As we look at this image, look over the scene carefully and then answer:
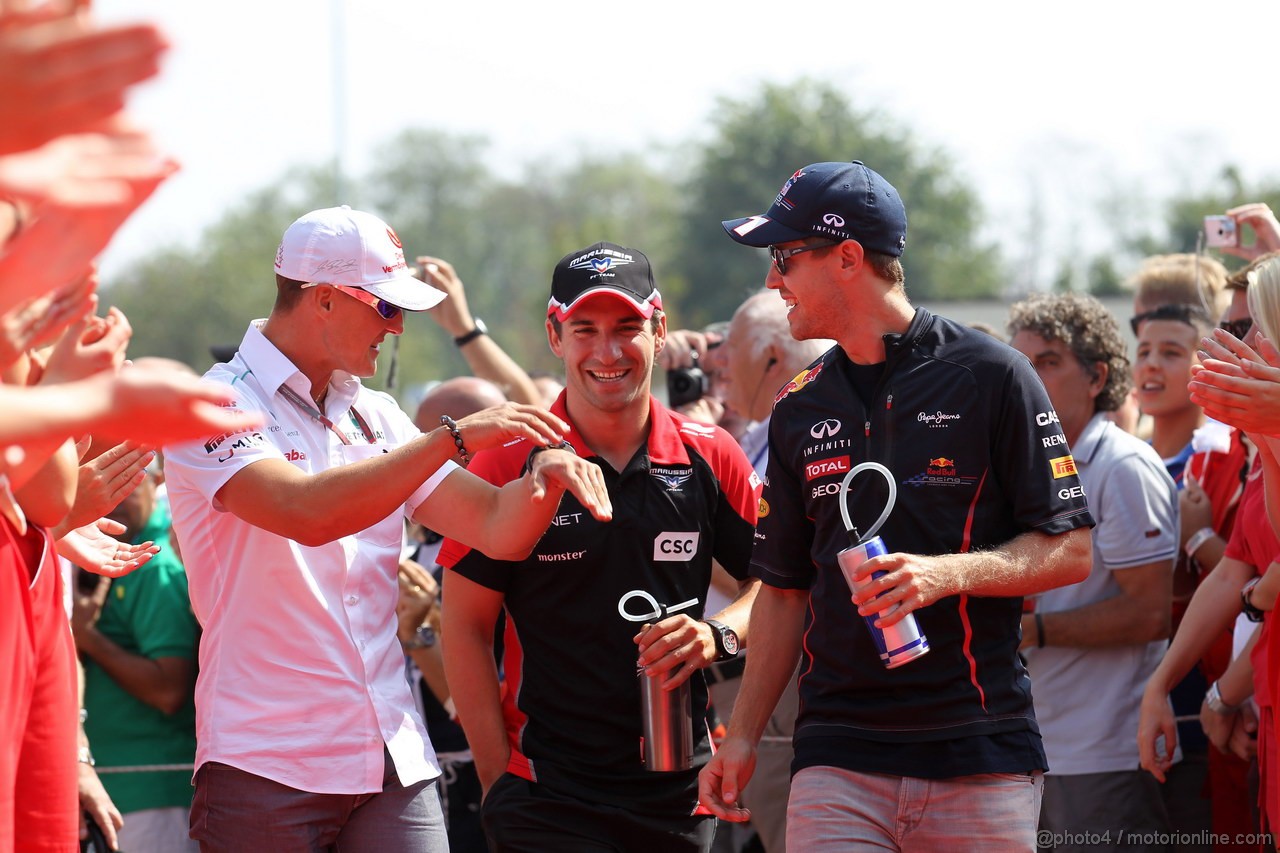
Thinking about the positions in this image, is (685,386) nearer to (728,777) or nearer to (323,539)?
(728,777)

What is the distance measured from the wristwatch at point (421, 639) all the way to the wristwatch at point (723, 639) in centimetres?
190

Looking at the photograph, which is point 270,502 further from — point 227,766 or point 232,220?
point 232,220

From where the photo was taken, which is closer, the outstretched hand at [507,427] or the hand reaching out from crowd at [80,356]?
the hand reaching out from crowd at [80,356]

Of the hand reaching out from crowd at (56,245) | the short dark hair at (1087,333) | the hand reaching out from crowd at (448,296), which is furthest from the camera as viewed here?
the hand reaching out from crowd at (448,296)

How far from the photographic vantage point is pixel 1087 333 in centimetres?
573

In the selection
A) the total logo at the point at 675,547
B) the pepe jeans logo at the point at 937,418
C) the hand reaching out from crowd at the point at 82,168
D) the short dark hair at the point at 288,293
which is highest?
the hand reaching out from crowd at the point at 82,168

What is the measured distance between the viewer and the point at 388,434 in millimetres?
4223

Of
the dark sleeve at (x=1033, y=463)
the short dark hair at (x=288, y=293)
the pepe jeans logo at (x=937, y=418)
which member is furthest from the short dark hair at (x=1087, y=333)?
the short dark hair at (x=288, y=293)

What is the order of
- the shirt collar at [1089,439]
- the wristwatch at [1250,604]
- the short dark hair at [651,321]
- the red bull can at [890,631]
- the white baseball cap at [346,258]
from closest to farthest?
the red bull can at [890,631], the white baseball cap at [346,258], the short dark hair at [651,321], the wristwatch at [1250,604], the shirt collar at [1089,439]

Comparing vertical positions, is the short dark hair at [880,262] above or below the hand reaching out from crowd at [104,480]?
above

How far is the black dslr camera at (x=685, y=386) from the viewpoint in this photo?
6.88m

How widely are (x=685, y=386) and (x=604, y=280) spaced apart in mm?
2603

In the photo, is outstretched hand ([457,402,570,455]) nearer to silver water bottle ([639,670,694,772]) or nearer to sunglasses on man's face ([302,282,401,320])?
sunglasses on man's face ([302,282,401,320])

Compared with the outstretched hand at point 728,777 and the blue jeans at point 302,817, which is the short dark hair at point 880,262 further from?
the blue jeans at point 302,817
